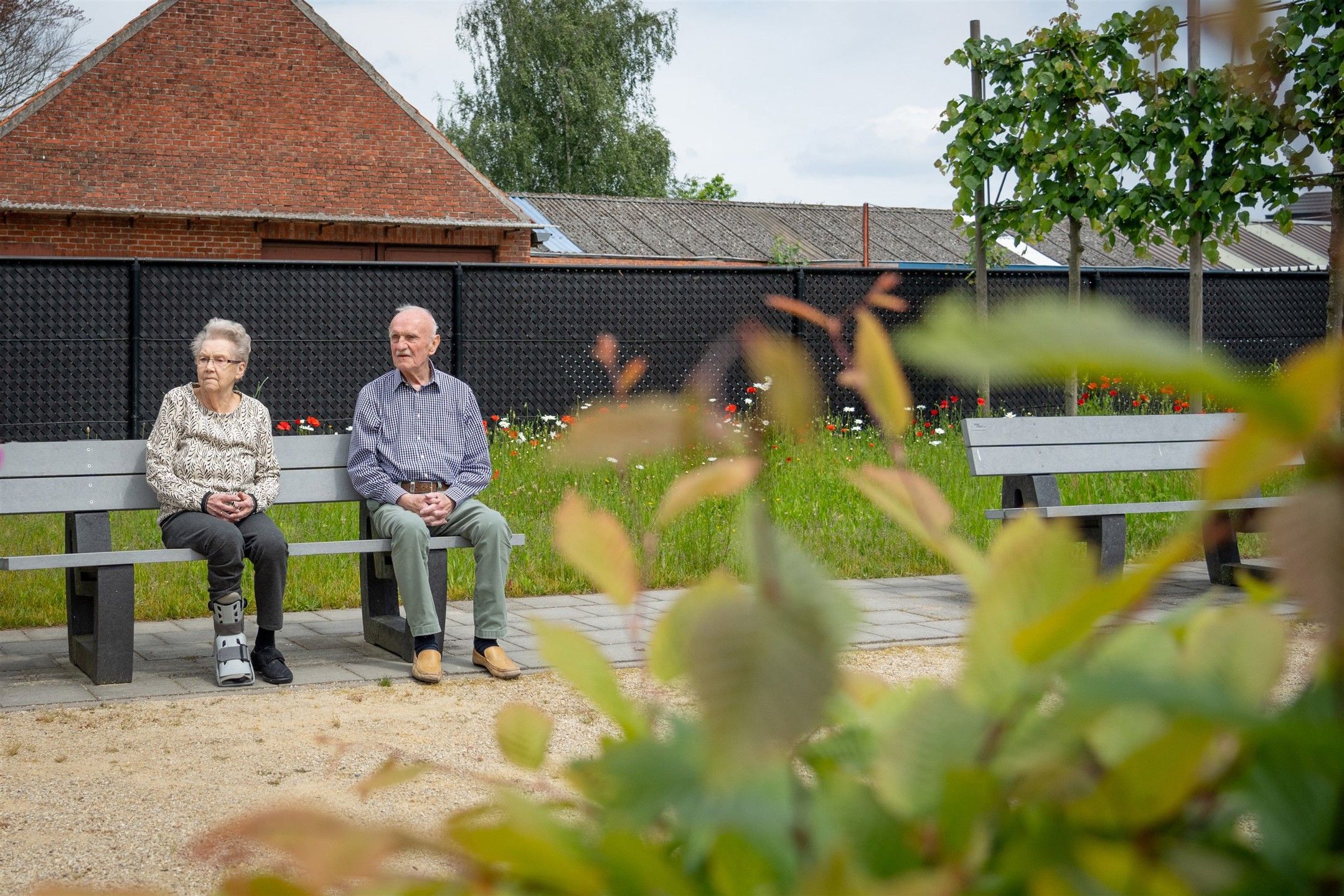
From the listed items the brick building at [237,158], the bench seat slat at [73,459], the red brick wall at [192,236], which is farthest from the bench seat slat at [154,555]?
the brick building at [237,158]

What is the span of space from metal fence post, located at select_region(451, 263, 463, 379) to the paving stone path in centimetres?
653

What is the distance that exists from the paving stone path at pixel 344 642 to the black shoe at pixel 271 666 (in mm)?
57

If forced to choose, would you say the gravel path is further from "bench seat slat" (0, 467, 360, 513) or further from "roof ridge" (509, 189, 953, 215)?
"roof ridge" (509, 189, 953, 215)

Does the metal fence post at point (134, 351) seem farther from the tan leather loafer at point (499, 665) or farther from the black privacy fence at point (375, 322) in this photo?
the tan leather loafer at point (499, 665)

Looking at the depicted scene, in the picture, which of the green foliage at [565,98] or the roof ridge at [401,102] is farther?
the green foliage at [565,98]

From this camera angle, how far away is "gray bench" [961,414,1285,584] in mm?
6910

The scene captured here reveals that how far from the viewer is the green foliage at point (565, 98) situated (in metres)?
48.4

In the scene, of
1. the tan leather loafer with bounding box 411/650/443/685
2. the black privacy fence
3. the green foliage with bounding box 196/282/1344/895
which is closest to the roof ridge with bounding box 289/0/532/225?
the black privacy fence

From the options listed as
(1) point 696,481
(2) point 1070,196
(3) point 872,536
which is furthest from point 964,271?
(1) point 696,481

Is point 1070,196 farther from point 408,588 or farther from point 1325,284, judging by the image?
point 408,588

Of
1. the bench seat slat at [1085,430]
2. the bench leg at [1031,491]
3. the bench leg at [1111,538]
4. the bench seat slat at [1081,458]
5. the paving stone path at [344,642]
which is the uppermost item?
the bench seat slat at [1085,430]

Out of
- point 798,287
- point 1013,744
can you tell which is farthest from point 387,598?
point 798,287

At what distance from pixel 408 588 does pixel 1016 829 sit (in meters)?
5.16

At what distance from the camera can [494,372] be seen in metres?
13.9
